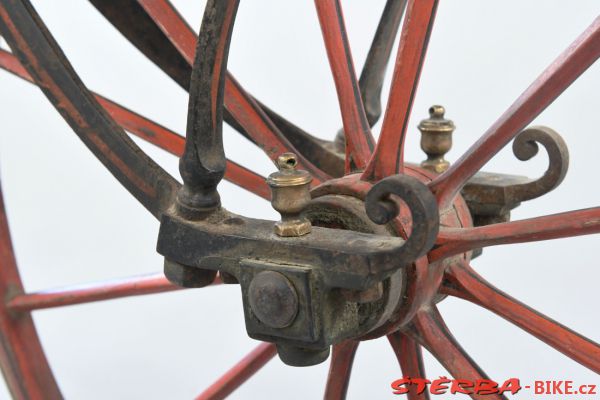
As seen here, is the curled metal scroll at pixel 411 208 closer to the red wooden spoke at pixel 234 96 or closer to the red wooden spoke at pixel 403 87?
the red wooden spoke at pixel 403 87

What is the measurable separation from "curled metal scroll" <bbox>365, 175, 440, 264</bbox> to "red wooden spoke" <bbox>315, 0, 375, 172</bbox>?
0.31 meters

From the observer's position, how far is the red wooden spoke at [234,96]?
1426 mm

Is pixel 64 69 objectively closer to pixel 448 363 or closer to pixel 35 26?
pixel 35 26

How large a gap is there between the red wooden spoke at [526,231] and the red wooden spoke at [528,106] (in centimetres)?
6


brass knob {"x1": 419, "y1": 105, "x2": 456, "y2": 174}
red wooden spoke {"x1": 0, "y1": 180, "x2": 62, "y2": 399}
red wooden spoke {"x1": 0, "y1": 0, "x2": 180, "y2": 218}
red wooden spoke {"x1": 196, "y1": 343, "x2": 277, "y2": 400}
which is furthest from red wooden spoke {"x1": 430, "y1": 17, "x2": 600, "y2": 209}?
red wooden spoke {"x1": 0, "y1": 180, "x2": 62, "y2": 399}

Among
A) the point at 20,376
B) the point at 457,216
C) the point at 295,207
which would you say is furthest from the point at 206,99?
the point at 20,376

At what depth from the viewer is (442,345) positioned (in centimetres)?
133

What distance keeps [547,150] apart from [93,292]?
0.69 metres

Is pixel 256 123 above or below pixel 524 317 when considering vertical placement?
above

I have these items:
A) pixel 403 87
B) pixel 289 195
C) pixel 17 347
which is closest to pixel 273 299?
pixel 289 195

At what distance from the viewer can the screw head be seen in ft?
3.62

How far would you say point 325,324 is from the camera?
1.12 meters

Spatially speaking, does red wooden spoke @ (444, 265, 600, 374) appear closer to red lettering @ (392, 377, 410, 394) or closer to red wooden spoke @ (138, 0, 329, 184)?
red lettering @ (392, 377, 410, 394)

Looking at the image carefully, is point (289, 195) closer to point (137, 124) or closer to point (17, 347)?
point (137, 124)
